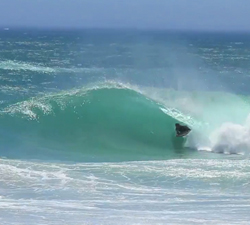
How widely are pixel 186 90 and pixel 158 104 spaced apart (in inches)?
136

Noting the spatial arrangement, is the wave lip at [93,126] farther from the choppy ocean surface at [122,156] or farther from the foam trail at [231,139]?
the foam trail at [231,139]

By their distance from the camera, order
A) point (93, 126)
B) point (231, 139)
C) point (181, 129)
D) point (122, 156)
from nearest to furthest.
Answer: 1. point (122, 156)
2. point (231, 139)
3. point (181, 129)
4. point (93, 126)

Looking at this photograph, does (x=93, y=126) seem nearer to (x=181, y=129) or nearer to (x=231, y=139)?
(x=181, y=129)

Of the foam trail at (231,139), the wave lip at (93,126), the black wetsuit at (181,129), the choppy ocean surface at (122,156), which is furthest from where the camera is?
the black wetsuit at (181,129)

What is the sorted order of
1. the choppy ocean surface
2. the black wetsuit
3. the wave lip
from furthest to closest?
the black wetsuit → the wave lip → the choppy ocean surface

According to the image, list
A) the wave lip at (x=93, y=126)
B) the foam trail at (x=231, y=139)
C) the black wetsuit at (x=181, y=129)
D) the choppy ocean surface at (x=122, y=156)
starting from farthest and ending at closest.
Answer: the black wetsuit at (x=181, y=129) < the wave lip at (x=93, y=126) < the foam trail at (x=231, y=139) < the choppy ocean surface at (x=122, y=156)

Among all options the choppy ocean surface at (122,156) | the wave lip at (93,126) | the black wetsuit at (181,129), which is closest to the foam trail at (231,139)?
the choppy ocean surface at (122,156)

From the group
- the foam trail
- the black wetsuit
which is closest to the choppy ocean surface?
the foam trail

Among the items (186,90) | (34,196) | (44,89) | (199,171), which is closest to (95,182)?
(34,196)

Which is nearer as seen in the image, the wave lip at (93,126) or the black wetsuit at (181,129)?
the wave lip at (93,126)

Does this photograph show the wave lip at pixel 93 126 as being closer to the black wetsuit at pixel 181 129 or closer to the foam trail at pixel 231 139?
the black wetsuit at pixel 181 129

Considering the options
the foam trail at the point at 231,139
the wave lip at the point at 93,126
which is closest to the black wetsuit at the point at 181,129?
the wave lip at the point at 93,126

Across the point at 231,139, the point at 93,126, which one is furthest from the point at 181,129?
the point at 93,126

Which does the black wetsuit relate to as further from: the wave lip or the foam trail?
the foam trail
